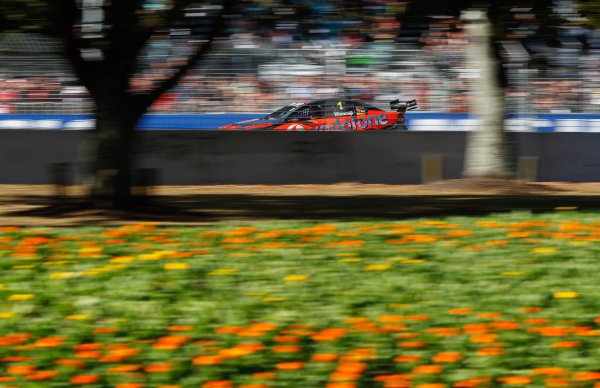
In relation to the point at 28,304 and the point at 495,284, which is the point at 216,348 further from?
the point at 495,284

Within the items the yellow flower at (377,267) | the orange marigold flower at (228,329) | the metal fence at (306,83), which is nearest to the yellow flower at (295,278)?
the yellow flower at (377,267)

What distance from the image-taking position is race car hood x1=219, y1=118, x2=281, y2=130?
15884 millimetres

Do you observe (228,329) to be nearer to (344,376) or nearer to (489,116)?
(344,376)

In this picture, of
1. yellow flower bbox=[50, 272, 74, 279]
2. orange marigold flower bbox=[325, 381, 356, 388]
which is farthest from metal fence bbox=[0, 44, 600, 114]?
orange marigold flower bbox=[325, 381, 356, 388]

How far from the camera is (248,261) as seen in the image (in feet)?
19.8

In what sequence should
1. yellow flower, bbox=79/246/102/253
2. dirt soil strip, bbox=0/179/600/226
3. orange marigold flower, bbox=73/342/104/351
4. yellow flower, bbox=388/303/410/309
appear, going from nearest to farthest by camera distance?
1. orange marigold flower, bbox=73/342/104/351
2. yellow flower, bbox=388/303/410/309
3. yellow flower, bbox=79/246/102/253
4. dirt soil strip, bbox=0/179/600/226

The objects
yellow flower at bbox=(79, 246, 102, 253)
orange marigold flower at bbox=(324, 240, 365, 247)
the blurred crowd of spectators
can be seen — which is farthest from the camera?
the blurred crowd of spectators

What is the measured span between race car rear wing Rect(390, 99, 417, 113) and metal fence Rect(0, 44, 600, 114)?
0.66 ft

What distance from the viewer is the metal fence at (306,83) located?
1567 cm

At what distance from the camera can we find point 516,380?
3.94 m

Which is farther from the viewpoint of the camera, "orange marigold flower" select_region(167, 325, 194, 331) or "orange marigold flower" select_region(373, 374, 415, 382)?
"orange marigold flower" select_region(167, 325, 194, 331)

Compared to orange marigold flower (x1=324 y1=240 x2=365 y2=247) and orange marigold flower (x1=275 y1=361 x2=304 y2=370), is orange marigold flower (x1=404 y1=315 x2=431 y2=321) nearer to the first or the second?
orange marigold flower (x1=275 y1=361 x2=304 y2=370)

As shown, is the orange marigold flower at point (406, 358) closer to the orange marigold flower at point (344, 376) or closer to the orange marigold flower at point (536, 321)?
the orange marigold flower at point (344, 376)

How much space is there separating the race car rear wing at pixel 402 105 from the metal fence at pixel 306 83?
202 millimetres
